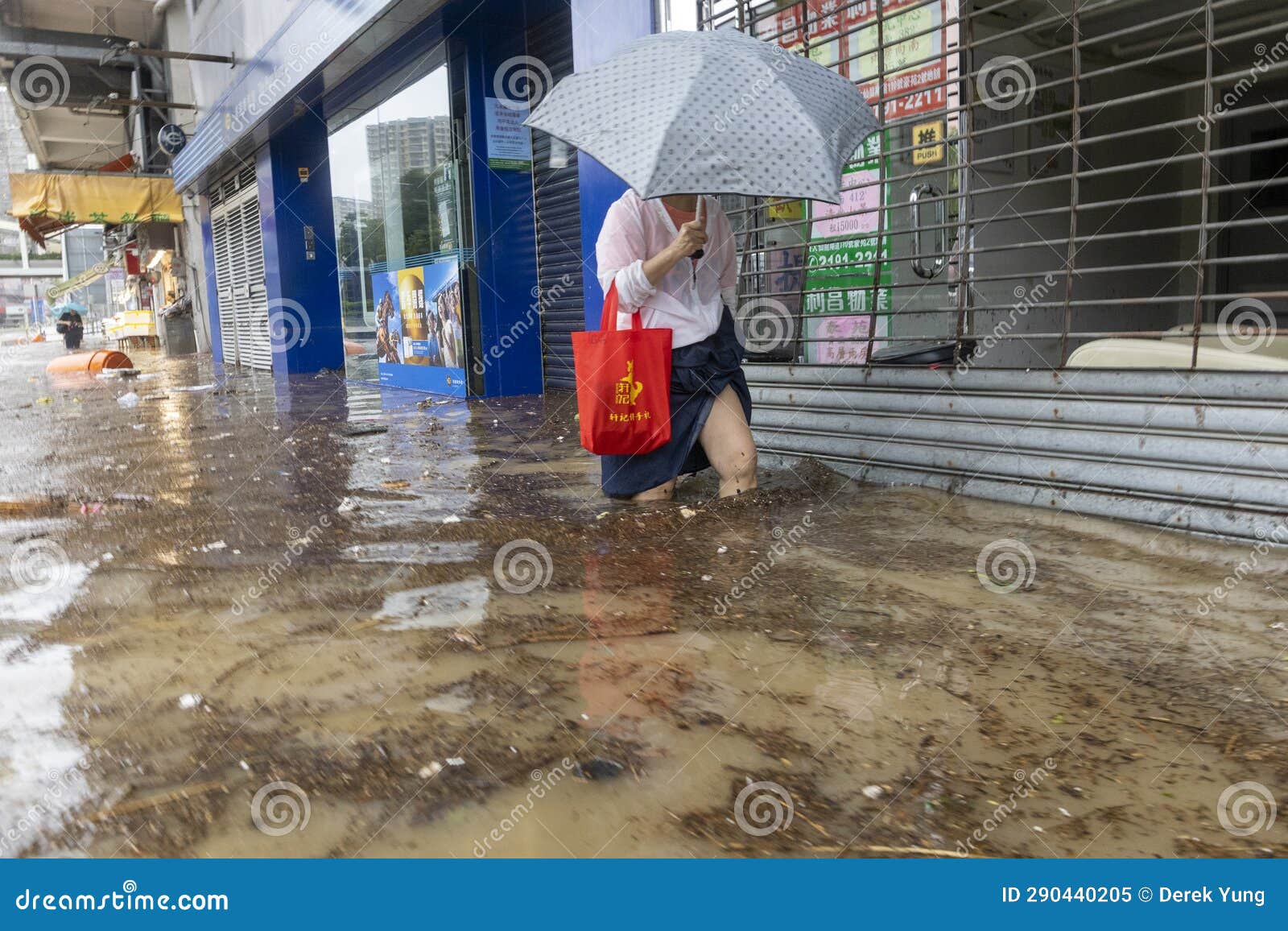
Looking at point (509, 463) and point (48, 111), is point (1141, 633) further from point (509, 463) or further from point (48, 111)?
point (48, 111)

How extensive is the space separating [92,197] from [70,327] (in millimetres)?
10191

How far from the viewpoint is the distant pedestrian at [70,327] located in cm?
2888

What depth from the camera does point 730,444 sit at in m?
4.15

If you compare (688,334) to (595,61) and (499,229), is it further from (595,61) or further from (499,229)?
(499,229)

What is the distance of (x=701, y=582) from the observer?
3.07 m

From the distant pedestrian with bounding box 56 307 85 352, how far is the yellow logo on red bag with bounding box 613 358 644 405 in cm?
3015

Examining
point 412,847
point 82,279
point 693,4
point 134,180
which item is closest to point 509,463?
point 693,4

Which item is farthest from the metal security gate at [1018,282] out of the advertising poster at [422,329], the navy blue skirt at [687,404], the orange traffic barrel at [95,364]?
the orange traffic barrel at [95,364]

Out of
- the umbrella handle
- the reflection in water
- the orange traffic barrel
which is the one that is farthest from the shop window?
the orange traffic barrel

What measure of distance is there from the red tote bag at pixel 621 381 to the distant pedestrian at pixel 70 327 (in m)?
30.1

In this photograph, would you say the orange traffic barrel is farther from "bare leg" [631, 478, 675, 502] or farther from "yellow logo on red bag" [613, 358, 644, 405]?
"yellow logo on red bag" [613, 358, 644, 405]

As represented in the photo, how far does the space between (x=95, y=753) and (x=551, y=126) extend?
8.08ft

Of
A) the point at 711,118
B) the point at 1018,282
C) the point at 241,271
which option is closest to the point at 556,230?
the point at 1018,282

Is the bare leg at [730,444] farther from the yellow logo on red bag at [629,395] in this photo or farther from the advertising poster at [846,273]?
the advertising poster at [846,273]
